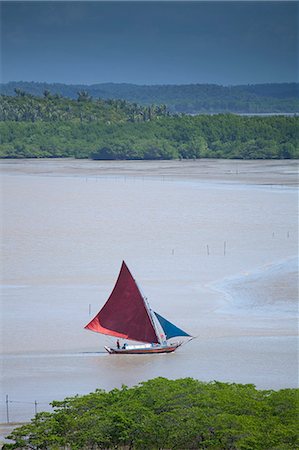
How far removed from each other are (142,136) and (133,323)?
5052 cm

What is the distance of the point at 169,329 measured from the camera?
19141mm

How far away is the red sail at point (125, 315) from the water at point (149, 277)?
1.01 feet

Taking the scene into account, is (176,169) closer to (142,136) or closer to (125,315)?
(142,136)

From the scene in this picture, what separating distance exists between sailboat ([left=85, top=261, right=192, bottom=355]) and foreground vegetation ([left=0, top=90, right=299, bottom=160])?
4442 cm

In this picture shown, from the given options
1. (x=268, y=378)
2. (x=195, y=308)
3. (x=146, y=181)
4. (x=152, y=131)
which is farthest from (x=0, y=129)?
(x=268, y=378)

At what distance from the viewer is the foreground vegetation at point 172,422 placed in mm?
13047

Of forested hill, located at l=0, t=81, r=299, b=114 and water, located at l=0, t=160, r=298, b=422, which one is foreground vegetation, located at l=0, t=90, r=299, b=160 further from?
forested hill, located at l=0, t=81, r=299, b=114

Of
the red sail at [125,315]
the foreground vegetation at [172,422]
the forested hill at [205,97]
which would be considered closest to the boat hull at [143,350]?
the red sail at [125,315]

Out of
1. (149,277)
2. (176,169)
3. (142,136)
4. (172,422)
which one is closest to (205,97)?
(142,136)

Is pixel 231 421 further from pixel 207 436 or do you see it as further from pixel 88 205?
pixel 88 205

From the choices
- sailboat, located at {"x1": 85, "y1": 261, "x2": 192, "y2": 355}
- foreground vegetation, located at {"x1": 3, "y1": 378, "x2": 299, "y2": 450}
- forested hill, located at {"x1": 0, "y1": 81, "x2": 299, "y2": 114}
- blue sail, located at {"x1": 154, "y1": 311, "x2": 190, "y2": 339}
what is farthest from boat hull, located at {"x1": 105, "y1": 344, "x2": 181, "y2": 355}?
forested hill, located at {"x1": 0, "y1": 81, "x2": 299, "y2": 114}

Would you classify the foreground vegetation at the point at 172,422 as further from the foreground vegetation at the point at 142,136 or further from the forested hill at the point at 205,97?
the forested hill at the point at 205,97

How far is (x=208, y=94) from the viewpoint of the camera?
185875 millimetres

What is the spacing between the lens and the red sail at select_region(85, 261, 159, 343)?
19547 mm
